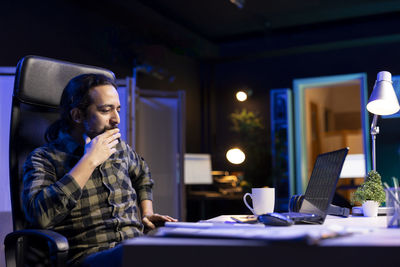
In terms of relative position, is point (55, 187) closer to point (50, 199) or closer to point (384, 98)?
point (50, 199)

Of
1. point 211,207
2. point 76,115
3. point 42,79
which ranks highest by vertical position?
point 42,79

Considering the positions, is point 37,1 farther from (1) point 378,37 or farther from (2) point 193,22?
(1) point 378,37

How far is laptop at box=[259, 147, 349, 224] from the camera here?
3.70ft

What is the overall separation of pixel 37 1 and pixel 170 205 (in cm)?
248

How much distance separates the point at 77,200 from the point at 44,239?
16 cm

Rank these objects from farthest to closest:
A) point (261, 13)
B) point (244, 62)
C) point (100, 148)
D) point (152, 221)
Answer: point (244, 62) → point (261, 13) → point (152, 221) → point (100, 148)

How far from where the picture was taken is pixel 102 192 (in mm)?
1656

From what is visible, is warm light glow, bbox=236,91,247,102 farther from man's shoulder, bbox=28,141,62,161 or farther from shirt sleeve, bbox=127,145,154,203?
man's shoulder, bbox=28,141,62,161

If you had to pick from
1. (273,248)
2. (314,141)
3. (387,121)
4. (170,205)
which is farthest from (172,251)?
(314,141)

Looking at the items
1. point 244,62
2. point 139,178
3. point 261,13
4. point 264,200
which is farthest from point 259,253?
point 244,62

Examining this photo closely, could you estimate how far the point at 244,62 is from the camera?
727cm

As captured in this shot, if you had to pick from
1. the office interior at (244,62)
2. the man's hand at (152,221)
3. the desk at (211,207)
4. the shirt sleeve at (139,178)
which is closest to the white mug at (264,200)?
the man's hand at (152,221)

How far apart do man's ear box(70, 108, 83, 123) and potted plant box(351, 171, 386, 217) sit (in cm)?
114

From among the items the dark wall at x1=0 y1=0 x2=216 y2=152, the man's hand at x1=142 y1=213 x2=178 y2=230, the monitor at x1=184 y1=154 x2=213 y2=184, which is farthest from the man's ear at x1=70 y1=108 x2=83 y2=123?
the monitor at x1=184 y1=154 x2=213 y2=184
